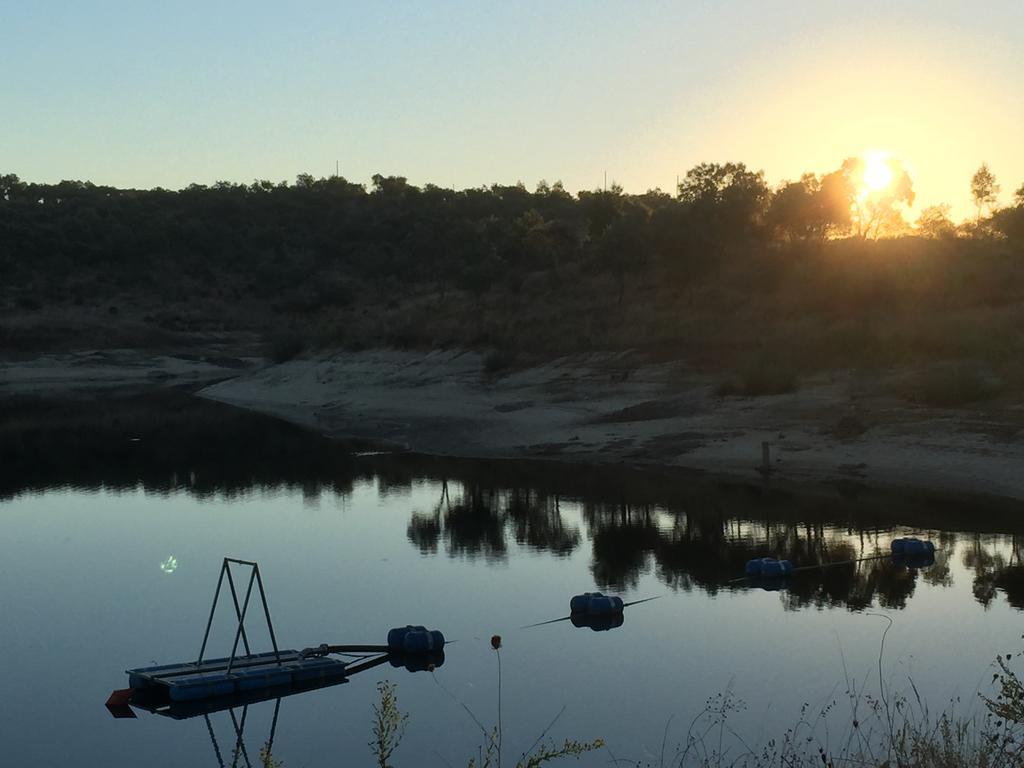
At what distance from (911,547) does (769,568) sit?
348 centimetres

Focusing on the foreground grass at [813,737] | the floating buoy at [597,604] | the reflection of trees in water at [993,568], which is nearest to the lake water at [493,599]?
the reflection of trees in water at [993,568]

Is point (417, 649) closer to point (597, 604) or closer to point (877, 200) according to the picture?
point (597, 604)

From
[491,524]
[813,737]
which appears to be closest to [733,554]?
[491,524]

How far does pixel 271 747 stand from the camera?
53.7 ft

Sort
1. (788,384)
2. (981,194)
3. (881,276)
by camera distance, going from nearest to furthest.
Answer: (788,384) → (881,276) → (981,194)

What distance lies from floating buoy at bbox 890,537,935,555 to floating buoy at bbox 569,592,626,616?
710 cm

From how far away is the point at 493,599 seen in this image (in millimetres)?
24406

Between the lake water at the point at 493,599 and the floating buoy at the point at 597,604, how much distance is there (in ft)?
1.82

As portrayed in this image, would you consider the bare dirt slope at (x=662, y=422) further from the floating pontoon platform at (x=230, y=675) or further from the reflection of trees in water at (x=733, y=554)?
the floating pontoon platform at (x=230, y=675)

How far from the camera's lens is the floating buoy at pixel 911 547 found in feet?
85.3

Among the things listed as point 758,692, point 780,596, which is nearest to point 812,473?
point 780,596

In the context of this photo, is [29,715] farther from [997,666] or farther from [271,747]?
[997,666]

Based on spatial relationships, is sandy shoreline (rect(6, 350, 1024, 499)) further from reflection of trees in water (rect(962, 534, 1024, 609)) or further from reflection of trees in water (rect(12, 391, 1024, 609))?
reflection of trees in water (rect(962, 534, 1024, 609))

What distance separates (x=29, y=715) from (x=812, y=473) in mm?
24121
